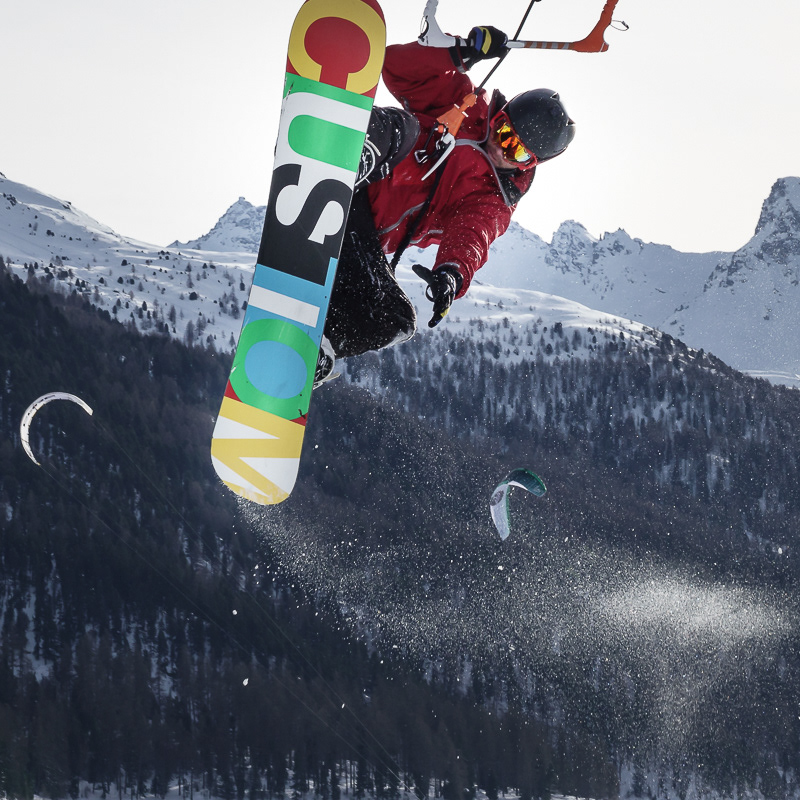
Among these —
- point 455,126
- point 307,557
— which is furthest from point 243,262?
point 455,126

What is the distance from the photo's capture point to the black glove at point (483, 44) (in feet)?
13.1

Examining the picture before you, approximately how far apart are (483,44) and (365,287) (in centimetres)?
111

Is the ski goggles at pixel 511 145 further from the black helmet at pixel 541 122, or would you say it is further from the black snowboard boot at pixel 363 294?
the black snowboard boot at pixel 363 294

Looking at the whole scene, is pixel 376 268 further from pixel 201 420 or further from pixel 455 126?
pixel 201 420

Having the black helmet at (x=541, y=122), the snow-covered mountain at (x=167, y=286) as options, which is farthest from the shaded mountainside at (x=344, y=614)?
the black helmet at (x=541, y=122)

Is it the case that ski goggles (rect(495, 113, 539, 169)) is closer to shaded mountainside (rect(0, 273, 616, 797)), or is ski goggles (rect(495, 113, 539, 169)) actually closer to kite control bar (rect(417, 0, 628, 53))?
kite control bar (rect(417, 0, 628, 53))

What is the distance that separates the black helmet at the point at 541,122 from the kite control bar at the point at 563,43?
0.31 metres

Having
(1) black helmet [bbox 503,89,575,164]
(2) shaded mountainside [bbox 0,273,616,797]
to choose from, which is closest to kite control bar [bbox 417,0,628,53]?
(1) black helmet [bbox 503,89,575,164]

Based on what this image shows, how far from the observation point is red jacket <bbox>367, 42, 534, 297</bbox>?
13.6ft

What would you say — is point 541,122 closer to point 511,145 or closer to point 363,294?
point 511,145

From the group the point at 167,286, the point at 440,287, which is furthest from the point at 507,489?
the point at 167,286

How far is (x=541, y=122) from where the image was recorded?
4.22 m

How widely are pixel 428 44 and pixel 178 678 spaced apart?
62538 mm

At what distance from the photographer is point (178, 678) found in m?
61.8
